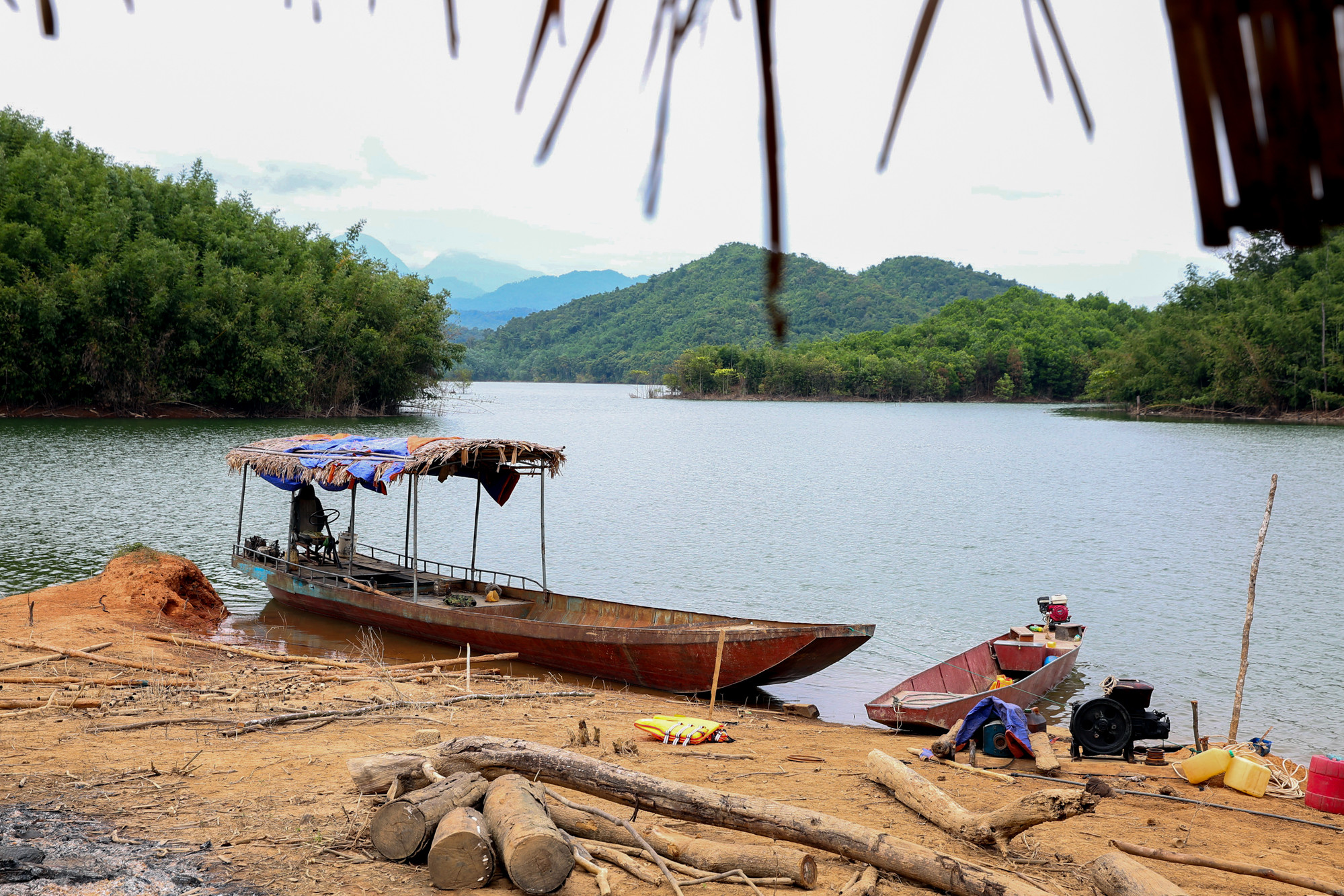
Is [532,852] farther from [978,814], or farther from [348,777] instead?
[978,814]

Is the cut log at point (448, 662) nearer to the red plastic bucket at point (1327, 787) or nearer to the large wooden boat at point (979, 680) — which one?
the large wooden boat at point (979, 680)

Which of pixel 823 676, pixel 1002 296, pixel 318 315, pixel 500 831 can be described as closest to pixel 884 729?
pixel 823 676

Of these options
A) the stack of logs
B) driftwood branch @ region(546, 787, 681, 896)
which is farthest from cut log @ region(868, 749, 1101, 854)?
driftwood branch @ region(546, 787, 681, 896)

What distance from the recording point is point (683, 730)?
7801mm

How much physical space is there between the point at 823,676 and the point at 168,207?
144ft

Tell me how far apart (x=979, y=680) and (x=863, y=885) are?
6.33 meters

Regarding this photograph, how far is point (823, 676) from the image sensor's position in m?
11.8

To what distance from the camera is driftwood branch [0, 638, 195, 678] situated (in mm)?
9031

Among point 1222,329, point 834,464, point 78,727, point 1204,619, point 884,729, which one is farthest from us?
point 1222,329

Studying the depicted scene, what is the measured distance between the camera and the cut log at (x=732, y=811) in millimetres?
4258

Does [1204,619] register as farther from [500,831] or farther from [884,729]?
[500,831]

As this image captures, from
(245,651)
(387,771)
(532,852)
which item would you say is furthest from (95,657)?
(532,852)

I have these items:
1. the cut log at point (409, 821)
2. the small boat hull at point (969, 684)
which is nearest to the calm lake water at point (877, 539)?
the small boat hull at point (969, 684)

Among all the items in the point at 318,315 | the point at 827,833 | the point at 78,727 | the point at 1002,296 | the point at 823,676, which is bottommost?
the point at 823,676
